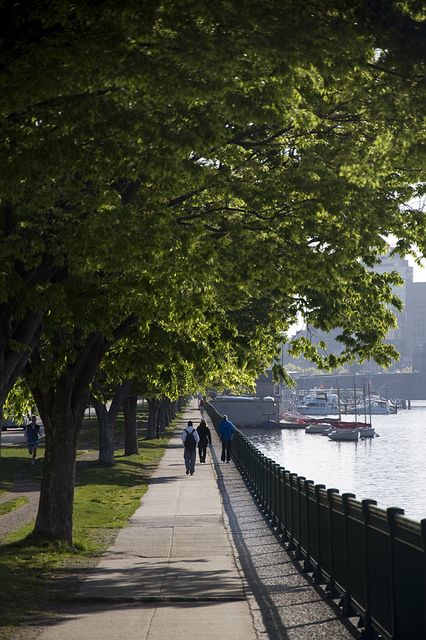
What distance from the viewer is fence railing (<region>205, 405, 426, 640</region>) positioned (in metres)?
9.52

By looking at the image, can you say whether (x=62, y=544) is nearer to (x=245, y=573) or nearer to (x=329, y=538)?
(x=245, y=573)

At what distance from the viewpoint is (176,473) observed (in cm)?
3975

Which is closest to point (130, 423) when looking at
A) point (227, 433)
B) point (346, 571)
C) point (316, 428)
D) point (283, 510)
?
point (227, 433)

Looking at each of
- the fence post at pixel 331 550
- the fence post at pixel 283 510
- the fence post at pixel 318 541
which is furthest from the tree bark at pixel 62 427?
the fence post at pixel 331 550

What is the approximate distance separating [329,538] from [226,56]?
6.70 m

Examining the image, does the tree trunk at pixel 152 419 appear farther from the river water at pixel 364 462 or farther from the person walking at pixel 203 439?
the person walking at pixel 203 439

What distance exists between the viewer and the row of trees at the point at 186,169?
405 inches

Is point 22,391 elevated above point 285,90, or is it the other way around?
point 285,90

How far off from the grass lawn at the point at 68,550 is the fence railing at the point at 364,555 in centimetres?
320

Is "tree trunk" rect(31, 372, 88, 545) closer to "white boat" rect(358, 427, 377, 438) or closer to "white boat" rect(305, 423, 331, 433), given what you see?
"white boat" rect(358, 427, 377, 438)

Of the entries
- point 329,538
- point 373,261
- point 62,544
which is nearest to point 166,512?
point 62,544

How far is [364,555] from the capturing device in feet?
38.5

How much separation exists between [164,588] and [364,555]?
3561 millimetres

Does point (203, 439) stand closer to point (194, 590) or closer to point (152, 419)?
point (152, 419)
